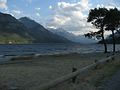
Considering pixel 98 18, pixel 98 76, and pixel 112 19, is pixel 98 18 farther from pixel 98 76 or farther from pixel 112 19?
pixel 98 76

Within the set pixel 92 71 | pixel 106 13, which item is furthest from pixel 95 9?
pixel 92 71

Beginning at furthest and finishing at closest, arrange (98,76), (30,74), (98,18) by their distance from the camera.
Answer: (98,18)
(30,74)
(98,76)

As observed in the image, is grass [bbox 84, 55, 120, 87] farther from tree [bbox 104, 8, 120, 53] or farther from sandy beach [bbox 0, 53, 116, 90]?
tree [bbox 104, 8, 120, 53]

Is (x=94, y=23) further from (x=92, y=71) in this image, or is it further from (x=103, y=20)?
(x=92, y=71)

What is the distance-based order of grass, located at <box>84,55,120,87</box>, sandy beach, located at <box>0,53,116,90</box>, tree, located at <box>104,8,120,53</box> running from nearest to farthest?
sandy beach, located at <box>0,53,116,90</box>
grass, located at <box>84,55,120,87</box>
tree, located at <box>104,8,120,53</box>

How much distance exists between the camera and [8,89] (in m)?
14.4

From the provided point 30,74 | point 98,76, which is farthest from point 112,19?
point 98,76

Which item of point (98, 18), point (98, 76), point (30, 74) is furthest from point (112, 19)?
point (98, 76)

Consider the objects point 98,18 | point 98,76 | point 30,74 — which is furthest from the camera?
point 98,18

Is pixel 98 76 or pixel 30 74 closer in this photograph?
pixel 98 76

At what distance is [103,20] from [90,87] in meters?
51.6

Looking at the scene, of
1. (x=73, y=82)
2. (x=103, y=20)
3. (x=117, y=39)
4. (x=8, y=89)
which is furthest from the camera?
(x=117, y=39)

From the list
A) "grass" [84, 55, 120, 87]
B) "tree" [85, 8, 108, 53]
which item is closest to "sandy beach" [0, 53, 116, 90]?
"grass" [84, 55, 120, 87]

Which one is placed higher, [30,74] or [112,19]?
[112,19]
